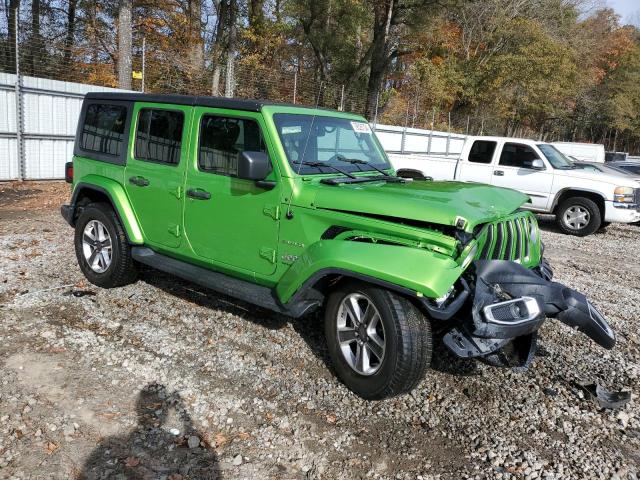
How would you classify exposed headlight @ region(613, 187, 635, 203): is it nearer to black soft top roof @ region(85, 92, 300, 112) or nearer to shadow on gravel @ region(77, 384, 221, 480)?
black soft top roof @ region(85, 92, 300, 112)

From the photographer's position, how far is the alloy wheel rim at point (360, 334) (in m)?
3.48

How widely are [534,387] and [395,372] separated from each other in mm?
1308

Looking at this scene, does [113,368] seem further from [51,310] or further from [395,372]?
[395,372]

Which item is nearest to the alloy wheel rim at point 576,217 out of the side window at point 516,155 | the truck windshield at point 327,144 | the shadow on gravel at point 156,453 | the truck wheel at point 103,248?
the side window at point 516,155

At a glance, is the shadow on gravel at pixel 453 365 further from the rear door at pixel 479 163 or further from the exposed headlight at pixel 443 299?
the rear door at pixel 479 163

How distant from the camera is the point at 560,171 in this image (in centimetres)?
1069

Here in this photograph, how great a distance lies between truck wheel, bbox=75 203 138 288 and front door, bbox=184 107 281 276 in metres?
0.98

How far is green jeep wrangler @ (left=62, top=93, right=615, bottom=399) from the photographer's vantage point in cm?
328

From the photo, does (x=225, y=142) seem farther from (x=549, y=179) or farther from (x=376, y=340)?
(x=549, y=179)

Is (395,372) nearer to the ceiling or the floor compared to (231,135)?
nearer to the floor

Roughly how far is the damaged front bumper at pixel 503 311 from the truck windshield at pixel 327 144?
152cm

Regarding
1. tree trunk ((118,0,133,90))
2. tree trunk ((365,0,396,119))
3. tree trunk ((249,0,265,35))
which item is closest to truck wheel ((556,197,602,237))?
tree trunk ((118,0,133,90))

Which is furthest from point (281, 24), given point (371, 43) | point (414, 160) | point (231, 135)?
point (231, 135)

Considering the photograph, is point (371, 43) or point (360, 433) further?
point (371, 43)
